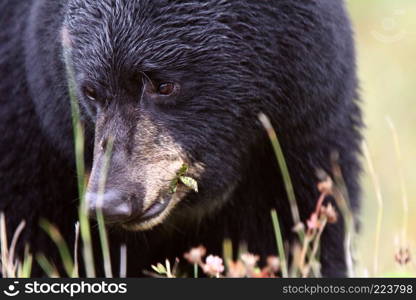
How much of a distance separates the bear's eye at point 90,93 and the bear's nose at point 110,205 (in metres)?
0.61

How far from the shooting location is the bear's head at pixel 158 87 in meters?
5.19

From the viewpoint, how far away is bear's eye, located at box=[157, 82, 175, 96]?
529 centimetres

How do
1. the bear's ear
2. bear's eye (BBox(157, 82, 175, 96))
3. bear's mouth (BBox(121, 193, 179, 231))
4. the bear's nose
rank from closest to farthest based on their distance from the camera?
the bear's nose → bear's mouth (BBox(121, 193, 179, 231)) → bear's eye (BBox(157, 82, 175, 96)) → the bear's ear

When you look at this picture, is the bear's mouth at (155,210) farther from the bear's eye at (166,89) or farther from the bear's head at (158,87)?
the bear's eye at (166,89)


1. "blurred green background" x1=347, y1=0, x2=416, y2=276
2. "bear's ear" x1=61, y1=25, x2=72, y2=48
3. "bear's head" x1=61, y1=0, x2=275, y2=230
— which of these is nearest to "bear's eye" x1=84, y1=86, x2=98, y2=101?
"bear's head" x1=61, y1=0, x2=275, y2=230

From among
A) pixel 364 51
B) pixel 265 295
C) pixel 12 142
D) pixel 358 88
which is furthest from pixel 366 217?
pixel 265 295

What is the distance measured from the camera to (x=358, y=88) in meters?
6.26

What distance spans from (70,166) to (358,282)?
6.31 ft

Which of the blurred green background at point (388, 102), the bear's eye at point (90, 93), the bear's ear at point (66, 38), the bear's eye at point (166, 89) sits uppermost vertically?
the blurred green background at point (388, 102)

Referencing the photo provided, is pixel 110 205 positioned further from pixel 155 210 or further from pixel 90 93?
pixel 90 93

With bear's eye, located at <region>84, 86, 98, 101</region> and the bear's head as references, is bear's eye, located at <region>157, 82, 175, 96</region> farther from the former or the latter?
bear's eye, located at <region>84, 86, 98, 101</region>

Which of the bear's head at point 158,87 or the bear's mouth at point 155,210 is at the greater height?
the bear's head at point 158,87

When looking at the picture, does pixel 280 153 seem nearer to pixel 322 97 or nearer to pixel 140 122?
pixel 322 97

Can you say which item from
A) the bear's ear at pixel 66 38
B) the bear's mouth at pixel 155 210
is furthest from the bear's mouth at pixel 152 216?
the bear's ear at pixel 66 38
